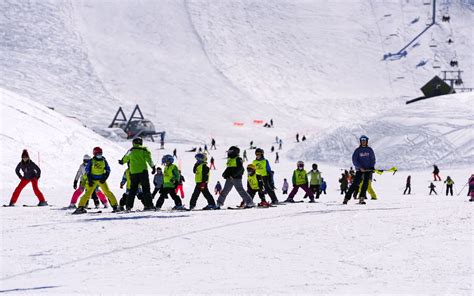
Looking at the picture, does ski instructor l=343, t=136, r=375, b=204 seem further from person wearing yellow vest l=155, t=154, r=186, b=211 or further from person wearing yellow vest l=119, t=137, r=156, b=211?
person wearing yellow vest l=119, t=137, r=156, b=211

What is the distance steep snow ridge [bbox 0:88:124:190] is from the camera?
23.9 meters

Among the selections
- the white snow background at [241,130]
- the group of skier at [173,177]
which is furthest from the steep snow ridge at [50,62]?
the group of skier at [173,177]

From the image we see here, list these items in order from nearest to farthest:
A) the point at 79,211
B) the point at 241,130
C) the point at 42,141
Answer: the point at 79,211
the point at 42,141
the point at 241,130

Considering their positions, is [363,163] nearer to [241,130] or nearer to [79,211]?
[79,211]

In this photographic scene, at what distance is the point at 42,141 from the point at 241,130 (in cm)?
5009

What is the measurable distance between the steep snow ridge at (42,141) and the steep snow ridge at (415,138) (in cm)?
2608

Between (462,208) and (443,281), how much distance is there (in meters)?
5.84

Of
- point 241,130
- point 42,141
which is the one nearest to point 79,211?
point 42,141

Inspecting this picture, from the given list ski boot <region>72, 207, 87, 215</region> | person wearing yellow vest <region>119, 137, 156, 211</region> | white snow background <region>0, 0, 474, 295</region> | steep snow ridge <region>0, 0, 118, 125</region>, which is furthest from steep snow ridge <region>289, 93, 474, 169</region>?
ski boot <region>72, 207, 87, 215</region>

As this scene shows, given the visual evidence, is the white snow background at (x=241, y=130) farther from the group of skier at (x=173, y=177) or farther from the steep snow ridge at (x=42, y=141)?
the group of skier at (x=173, y=177)

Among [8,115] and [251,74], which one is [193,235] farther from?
[251,74]

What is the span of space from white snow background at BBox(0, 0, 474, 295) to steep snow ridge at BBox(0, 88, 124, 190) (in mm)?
78

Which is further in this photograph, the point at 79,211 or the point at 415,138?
the point at 415,138

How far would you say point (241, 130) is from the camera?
75.8 meters
